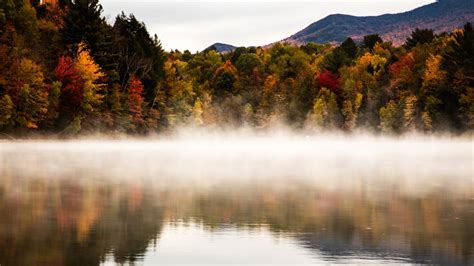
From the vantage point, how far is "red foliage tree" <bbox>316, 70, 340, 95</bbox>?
15188 centimetres

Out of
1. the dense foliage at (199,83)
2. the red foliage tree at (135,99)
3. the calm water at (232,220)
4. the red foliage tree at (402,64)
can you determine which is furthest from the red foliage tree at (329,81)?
the calm water at (232,220)

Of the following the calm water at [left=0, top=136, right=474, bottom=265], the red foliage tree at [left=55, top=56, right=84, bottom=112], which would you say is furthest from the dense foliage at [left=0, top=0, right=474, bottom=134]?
the calm water at [left=0, top=136, right=474, bottom=265]

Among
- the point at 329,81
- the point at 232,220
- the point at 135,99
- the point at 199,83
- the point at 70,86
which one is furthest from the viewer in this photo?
the point at 199,83

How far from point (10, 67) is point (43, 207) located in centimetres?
5823

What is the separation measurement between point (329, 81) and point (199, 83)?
34388 millimetres

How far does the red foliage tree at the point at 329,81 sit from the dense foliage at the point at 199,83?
0.21 metres

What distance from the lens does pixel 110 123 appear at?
9231 cm

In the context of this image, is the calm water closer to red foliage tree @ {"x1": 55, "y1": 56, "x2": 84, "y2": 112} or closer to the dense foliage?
the dense foliage

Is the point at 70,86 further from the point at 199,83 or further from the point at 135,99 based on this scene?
the point at 199,83

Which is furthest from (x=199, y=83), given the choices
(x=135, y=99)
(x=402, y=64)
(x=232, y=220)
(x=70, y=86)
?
(x=232, y=220)

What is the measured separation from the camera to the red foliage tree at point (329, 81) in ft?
498

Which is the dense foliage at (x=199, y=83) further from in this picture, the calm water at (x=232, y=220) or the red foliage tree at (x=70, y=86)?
the calm water at (x=232, y=220)

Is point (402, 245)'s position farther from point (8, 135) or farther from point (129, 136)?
point (129, 136)

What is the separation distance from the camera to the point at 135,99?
100 m
